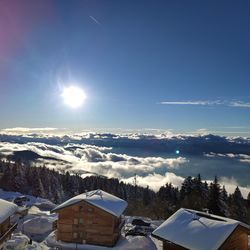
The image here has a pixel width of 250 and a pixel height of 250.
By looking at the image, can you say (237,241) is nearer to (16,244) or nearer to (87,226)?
(87,226)

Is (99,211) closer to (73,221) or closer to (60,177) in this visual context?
(73,221)

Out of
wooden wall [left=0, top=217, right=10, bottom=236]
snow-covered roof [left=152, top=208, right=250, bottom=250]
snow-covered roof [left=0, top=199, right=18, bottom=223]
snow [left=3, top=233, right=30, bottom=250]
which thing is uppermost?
snow-covered roof [left=0, top=199, right=18, bottom=223]

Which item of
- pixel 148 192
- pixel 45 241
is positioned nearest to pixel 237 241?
pixel 45 241

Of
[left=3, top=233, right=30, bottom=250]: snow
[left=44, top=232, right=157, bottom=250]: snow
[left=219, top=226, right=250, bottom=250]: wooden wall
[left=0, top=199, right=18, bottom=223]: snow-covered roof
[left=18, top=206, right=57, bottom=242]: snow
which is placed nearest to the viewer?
[left=219, top=226, right=250, bottom=250]: wooden wall

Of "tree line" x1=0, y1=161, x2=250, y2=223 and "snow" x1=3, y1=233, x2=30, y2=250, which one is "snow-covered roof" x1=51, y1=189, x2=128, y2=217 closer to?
"snow" x1=3, y1=233, x2=30, y2=250

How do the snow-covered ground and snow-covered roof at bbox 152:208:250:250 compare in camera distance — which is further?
the snow-covered ground

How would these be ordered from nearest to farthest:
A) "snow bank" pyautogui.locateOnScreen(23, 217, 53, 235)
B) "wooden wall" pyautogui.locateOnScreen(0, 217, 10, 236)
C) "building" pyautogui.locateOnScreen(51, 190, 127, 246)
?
"wooden wall" pyautogui.locateOnScreen(0, 217, 10, 236)
"building" pyautogui.locateOnScreen(51, 190, 127, 246)
"snow bank" pyautogui.locateOnScreen(23, 217, 53, 235)

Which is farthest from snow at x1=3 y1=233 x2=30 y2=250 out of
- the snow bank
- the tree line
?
the tree line
